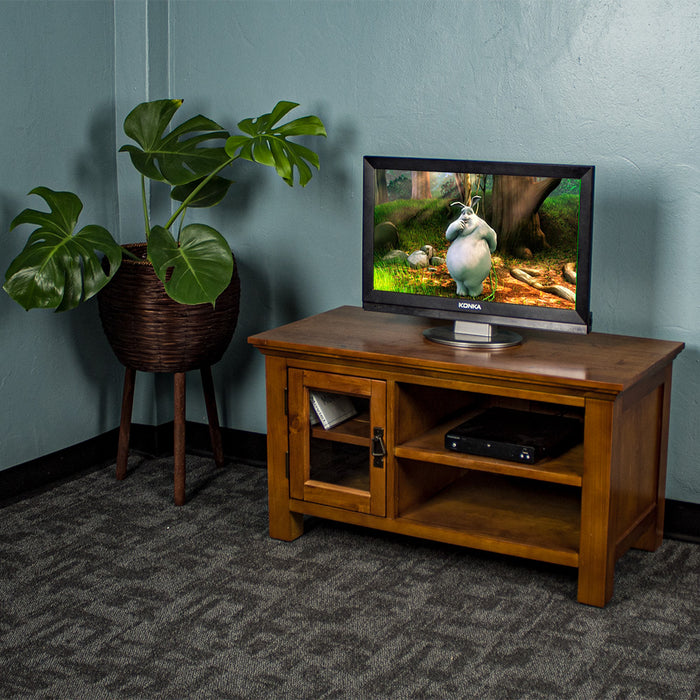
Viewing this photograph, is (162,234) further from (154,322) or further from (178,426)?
(178,426)

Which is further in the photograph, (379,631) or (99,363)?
(99,363)

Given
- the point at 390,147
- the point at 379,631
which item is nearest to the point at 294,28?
the point at 390,147

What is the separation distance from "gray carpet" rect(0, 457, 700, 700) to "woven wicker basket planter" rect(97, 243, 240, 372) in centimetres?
50

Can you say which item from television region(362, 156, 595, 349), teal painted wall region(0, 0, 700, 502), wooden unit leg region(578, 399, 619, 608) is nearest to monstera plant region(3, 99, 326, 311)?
teal painted wall region(0, 0, 700, 502)

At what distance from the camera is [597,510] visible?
7.78 ft

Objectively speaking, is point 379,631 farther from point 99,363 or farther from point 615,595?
point 99,363

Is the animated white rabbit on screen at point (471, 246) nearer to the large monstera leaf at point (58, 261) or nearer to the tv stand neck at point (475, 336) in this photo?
the tv stand neck at point (475, 336)

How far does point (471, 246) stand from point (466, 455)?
57 cm

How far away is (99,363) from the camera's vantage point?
11.4ft

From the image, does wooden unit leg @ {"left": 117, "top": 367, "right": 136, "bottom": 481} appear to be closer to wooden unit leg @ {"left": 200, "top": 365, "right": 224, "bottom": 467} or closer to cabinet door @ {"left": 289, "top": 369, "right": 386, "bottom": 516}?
wooden unit leg @ {"left": 200, "top": 365, "right": 224, "bottom": 467}

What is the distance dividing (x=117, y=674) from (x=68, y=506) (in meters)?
1.07

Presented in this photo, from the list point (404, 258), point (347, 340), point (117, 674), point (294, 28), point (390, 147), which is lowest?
point (117, 674)

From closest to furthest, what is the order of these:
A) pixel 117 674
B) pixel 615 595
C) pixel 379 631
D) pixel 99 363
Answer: pixel 117 674
pixel 379 631
pixel 615 595
pixel 99 363

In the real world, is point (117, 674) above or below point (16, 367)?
below
